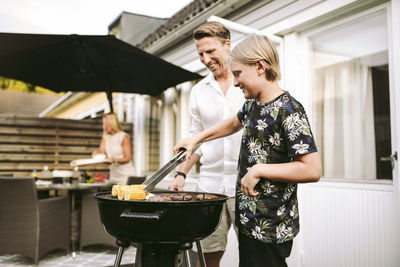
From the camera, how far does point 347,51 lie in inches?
134

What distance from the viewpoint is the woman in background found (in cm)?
546

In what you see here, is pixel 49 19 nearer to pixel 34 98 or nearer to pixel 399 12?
pixel 34 98

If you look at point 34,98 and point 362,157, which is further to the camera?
point 34,98

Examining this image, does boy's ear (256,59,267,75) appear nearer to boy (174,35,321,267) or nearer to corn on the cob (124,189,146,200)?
boy (174,35,321,267)

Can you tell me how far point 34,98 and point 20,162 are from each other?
24469 millimetres

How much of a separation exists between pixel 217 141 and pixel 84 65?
3857 millimetres

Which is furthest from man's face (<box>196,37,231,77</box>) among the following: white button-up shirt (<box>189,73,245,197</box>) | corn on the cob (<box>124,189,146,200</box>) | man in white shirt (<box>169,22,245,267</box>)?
corn on the cob (<box>124,189,146,200</box>)

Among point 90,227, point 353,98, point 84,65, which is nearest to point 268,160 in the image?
point 353,98

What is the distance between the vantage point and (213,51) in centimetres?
223

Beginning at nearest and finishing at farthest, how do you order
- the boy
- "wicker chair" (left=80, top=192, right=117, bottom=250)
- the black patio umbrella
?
the boy, the black patio umbrella, "wicker chair" (left=80, top=192, right=117, bottom=250)

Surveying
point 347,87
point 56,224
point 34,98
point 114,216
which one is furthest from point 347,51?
point 34,98

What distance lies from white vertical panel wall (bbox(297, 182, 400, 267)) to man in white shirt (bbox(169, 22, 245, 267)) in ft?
4.41

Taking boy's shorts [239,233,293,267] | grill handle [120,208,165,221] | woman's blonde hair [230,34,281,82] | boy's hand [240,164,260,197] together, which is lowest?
boy's shorts [239,233,293,267]

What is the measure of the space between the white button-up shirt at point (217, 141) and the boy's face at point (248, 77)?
2.50 ft
